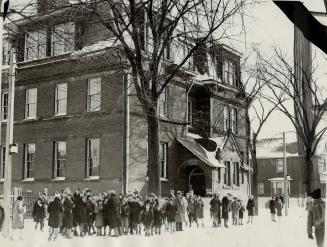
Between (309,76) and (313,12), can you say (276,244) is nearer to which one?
(309,76)

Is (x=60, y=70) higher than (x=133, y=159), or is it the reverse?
(x=60, y=70)

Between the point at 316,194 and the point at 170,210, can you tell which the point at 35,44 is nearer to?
the point at 170,210

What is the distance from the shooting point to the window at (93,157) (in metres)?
13.8

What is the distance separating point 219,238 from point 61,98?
7.54 meters

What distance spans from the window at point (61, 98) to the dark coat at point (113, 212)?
304 centimetres

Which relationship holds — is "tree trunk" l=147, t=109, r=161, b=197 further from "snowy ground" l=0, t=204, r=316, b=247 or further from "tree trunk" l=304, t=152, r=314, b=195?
"tree trunk" l=304, t=152, r=314, b=195

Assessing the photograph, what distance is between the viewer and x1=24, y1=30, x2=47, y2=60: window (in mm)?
7234

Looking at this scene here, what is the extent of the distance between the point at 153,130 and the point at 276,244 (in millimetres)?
4428

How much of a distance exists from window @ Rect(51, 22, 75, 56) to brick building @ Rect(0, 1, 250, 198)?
0.03 m

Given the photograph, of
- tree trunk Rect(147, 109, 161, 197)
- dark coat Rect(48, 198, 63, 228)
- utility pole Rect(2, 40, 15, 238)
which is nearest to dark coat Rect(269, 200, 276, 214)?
tree trunk Rect(147, 109, 161, 197)

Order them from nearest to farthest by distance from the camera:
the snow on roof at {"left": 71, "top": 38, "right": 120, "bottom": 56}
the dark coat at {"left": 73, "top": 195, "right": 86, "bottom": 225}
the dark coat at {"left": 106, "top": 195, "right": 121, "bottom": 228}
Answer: the dark coat at {"left": 106, "top": 195, "right": 121, "bottom": 228} < the snow on roof at {"left": 71, "top": 38, "right": 120, "bottom": 56} < the dark coat at {"left": 73, "top": 195, "right": 86, "bottom": 225}

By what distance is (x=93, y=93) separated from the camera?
503 inches

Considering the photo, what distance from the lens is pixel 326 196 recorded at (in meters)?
5.34

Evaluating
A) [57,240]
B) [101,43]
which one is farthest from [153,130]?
[57,240]
